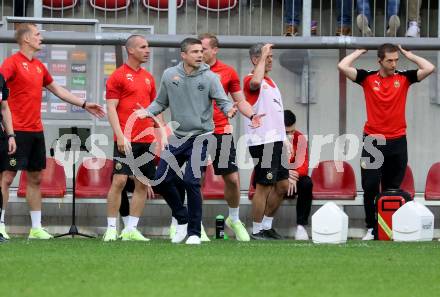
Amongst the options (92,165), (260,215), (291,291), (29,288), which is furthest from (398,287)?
(92,165)

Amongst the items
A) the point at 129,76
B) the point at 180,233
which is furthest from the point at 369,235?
the point at 129,76

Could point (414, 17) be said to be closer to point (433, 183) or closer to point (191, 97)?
point (433, 183)

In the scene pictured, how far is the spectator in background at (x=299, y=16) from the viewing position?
61.3ft

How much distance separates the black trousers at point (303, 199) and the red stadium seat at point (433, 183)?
1.60 m

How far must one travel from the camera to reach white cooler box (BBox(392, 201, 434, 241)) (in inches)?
548

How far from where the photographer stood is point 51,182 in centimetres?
1625

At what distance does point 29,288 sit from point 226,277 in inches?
61.5

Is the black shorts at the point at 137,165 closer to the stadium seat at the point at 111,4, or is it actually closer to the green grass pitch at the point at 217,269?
the green grass pitch at the point at 217,269

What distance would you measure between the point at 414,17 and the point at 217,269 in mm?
9328

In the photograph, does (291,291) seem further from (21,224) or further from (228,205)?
(21,224)

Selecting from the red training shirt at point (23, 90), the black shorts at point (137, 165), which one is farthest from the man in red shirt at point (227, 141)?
the red training shirt at point (23, 90)

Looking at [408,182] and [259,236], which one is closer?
[259,236]

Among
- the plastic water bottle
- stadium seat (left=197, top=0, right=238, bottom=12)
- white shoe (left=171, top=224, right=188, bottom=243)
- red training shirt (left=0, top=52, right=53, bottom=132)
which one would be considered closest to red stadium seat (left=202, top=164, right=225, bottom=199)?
the plastic water bottle

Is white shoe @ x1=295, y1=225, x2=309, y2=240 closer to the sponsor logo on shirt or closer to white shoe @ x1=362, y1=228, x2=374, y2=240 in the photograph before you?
white shoe @ x1=362, y1=228, x2=374, y2=240
